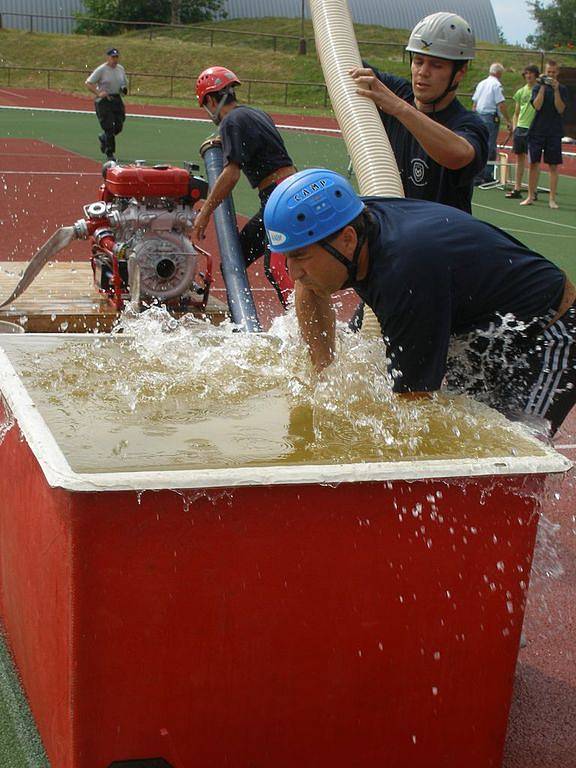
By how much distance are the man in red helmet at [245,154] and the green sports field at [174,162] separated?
3.72 meters

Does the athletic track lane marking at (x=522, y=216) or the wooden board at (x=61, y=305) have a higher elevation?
the wooden board at (x=61, y=305)

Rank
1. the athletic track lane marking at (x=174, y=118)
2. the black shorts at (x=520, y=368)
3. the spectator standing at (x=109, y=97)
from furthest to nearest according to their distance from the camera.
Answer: the athletic track lane marking at (x=174, y=118) < the spectator standing at (x=109, y=97) < the black shorts at (x=520, y=368)

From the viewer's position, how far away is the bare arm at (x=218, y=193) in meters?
6.51

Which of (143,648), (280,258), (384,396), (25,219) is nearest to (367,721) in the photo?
(143,648)

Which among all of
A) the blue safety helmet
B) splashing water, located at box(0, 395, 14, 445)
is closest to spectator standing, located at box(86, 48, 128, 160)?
splashing water, located at box(0, 395, 14, 445)

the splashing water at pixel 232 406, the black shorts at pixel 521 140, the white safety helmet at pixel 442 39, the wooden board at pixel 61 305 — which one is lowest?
the wooden board at pixel 61 305

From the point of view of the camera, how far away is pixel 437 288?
2.98 metres

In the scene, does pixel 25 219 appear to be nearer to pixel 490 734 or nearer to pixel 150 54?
pixel 490 734

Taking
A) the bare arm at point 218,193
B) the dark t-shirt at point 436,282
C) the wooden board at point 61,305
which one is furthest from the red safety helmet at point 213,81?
the dark t-shirt at point 436,282

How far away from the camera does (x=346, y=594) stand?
9.01ft

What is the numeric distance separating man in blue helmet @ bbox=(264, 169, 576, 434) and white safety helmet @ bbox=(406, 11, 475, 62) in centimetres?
105

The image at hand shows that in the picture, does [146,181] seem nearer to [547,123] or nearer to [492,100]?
[547,123]

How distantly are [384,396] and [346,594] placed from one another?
78 centimetres

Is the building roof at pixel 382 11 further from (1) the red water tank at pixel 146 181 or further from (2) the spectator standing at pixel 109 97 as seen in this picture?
(1) the red water tank at pixel 146 181
